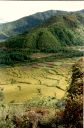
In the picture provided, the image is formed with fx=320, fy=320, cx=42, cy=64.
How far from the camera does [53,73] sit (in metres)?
36.1

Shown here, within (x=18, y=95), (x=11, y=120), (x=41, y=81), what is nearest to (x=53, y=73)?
(x=41, y=81)

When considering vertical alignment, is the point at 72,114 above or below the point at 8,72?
above

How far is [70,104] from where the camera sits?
7016 mm

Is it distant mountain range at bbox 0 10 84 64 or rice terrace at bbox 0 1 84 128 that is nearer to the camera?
rice terrace at bbox 0 1 84 128

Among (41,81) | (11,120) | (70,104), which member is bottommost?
(41,81)

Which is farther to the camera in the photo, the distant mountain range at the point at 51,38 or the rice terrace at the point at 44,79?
the distant mountain range at the point at 51,38

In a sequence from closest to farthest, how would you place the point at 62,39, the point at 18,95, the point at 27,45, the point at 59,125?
the point at 59,125 < the point at 18,95 < the point at 27,45 < the point at 62,39

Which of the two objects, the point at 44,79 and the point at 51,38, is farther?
the point at 51,38

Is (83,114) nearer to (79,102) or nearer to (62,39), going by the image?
(79,102)

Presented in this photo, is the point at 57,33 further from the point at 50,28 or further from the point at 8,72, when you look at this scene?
the point at 8,72

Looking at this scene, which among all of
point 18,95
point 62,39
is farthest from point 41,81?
point 62,39

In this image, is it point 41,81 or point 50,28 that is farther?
point 50,28

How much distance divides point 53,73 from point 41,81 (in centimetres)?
410

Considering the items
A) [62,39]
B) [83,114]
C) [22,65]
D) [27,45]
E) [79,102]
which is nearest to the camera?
[83,114]
